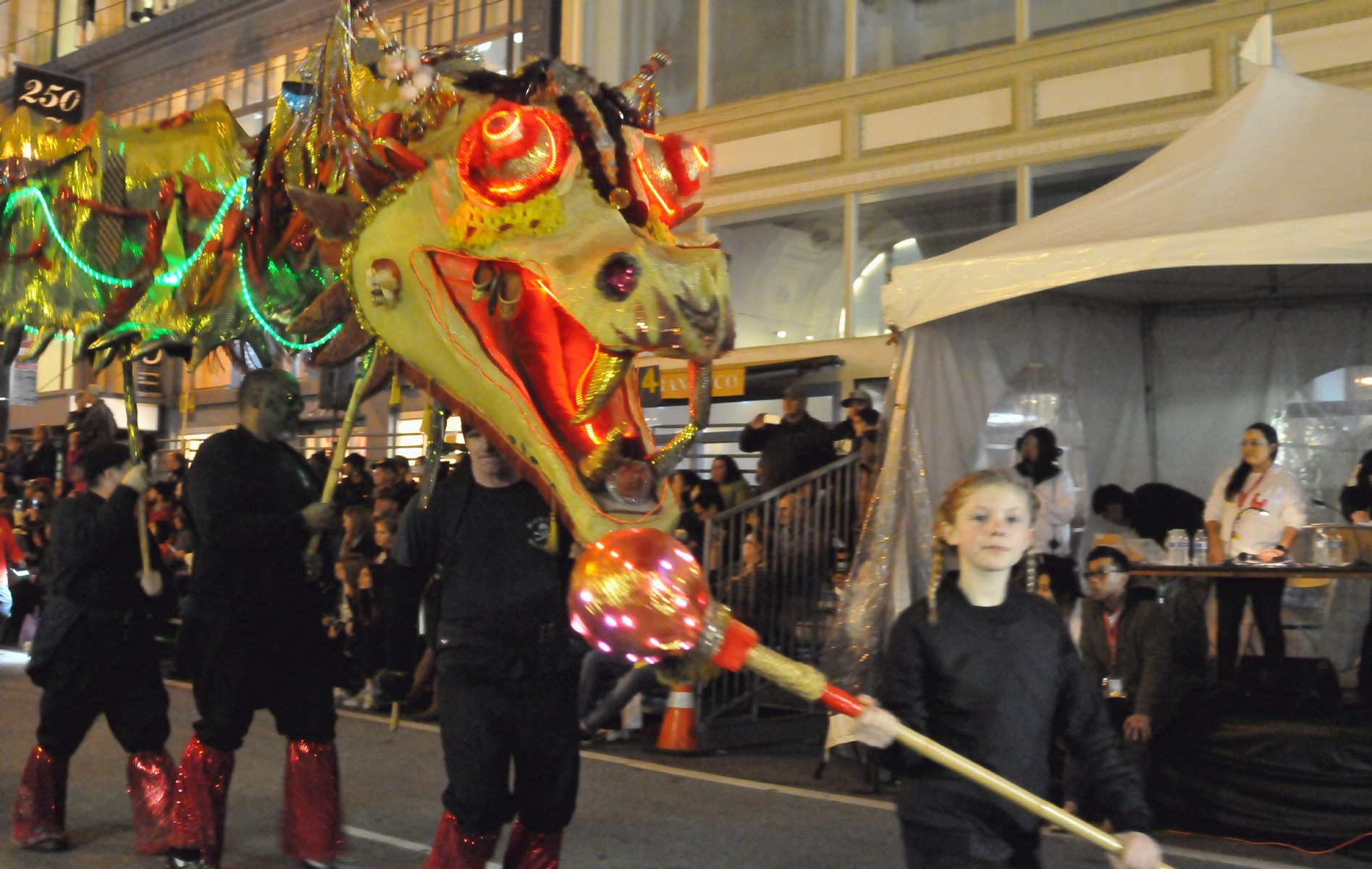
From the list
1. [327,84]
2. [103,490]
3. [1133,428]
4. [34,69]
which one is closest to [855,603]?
[1133,428]

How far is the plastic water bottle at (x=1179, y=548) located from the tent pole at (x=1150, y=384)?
2.01 m

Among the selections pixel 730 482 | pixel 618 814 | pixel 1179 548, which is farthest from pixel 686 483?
pixel 1179 548

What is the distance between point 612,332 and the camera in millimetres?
3193

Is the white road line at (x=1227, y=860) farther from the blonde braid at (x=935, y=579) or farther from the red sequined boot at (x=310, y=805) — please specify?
the red sequined boot at (x=310, y=805)

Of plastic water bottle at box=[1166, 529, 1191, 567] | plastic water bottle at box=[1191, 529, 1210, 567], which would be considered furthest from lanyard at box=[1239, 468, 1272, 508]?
plastic water bottle at box=[1166, 529, 1191, 567]

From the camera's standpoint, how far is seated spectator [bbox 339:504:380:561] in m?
10.4

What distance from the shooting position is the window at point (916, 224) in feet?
38.8

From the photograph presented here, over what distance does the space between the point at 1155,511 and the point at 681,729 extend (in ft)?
11.2

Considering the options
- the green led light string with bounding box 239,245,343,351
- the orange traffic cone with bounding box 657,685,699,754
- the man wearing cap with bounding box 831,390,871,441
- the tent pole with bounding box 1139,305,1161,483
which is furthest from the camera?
the man wearing cap with bounding box 831,390,871,441

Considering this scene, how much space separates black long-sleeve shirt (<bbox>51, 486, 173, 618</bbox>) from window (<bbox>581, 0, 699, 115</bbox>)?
9292 millimetres

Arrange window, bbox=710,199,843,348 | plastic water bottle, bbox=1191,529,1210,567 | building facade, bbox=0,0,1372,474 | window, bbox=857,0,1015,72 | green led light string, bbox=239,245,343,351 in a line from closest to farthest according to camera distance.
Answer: green led light string, bbox=239,245,343,351
plastic water bottle, bbox=1191,529,1210,567
building facade, bbox=0,0,1372,474
window, bbox=857,0,1015,72
window, bbox=710,199,843,348

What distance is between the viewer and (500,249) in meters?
3.46

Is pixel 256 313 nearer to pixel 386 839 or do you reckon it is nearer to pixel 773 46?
pixel 386 839

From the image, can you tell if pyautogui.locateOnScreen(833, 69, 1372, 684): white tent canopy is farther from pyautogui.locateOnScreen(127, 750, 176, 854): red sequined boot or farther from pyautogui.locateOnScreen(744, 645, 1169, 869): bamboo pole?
pyautogui.locateOnScreen(744, 645, 1169, 869): bamboo pole
